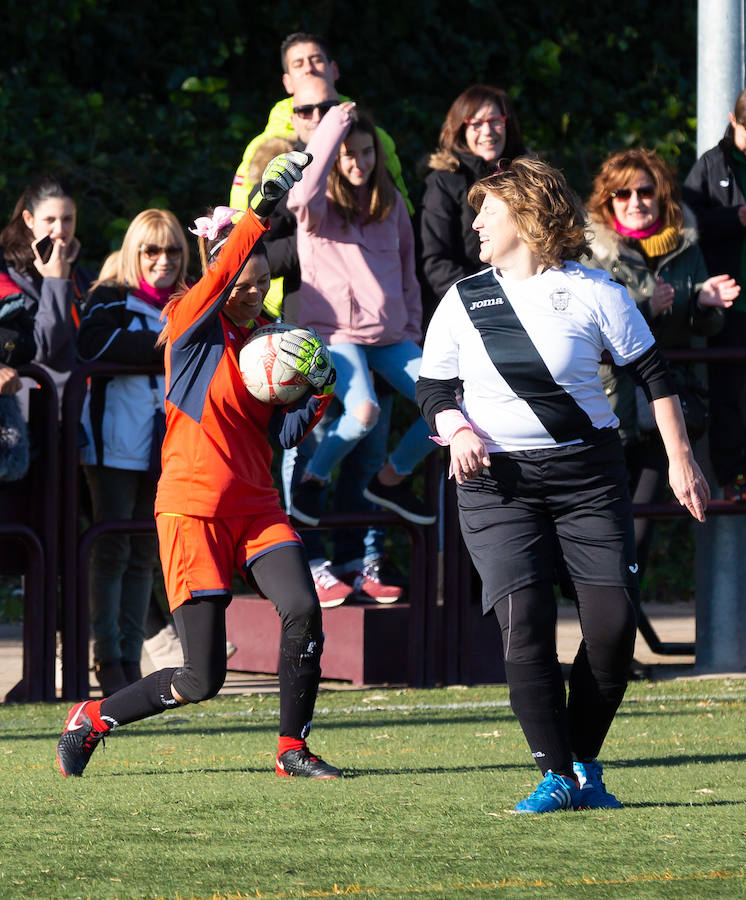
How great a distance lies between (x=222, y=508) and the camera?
17.4 feet

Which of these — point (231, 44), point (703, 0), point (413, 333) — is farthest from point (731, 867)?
point (231, 44)

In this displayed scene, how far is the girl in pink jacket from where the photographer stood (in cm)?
733

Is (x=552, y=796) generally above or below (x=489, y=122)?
below

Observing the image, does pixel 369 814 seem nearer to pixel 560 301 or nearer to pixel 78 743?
pixel 78 743

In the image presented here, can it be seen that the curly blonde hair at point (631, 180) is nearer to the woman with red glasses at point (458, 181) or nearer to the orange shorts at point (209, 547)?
the woman with red glasses at point (458, 181)

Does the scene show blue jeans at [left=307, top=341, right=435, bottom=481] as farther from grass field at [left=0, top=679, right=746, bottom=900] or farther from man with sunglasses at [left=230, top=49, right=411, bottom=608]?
grass field at [left=0, top=679, right=746, bottom=900]

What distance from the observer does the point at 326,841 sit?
14.3ft

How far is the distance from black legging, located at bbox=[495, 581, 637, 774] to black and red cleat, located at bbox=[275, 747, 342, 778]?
820 millimetres

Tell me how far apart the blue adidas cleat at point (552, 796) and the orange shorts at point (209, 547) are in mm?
1158

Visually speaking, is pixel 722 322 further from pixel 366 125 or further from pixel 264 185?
pixel 264 185

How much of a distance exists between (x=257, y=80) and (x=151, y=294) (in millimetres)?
6060

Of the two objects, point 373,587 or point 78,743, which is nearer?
point 78,743

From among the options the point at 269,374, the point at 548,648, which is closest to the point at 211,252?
the point at 269,374

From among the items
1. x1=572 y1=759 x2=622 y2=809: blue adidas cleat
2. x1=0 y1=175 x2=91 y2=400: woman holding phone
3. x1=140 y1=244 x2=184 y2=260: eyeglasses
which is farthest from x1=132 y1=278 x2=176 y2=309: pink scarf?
x1=572 y1=759 x2=622 y2=809: blue adidas cleat
